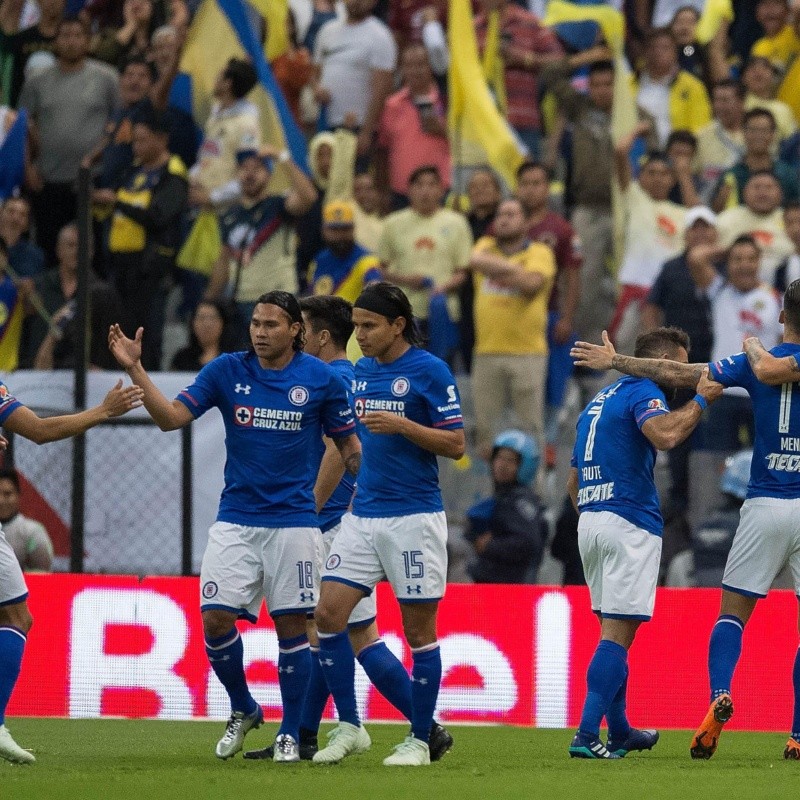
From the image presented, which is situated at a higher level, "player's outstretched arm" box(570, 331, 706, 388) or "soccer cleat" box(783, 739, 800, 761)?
"player's outstretched arm" box(570, 331, 706, 388)

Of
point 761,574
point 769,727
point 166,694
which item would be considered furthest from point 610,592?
A: point 166,694

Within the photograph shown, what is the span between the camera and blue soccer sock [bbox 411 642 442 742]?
8.64m

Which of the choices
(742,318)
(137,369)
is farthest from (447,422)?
(742,318)

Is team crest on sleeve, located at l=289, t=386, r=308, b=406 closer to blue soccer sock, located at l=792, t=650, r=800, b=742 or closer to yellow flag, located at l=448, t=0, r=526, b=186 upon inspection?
blue soccer sock, located at l=792, t=650, r=800, b=742

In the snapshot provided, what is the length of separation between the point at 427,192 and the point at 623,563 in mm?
6821

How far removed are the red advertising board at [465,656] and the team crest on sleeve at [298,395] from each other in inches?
142

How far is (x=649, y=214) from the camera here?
15.5 metres

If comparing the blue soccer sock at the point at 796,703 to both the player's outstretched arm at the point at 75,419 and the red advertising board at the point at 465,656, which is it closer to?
the red advertising board at the point at 465,656

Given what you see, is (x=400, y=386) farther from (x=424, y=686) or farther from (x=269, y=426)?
(x=424, y=686)

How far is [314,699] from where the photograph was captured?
917 centimetres

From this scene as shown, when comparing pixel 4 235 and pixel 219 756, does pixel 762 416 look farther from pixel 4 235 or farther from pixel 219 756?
pixel 4 235

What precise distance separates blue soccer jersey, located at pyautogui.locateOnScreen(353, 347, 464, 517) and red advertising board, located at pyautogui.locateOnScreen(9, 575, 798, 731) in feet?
11.4

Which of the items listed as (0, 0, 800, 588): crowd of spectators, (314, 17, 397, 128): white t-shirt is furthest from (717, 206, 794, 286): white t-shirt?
(314, 17, 397, 128): white t-shirt

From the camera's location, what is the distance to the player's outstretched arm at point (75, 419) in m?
8.42
